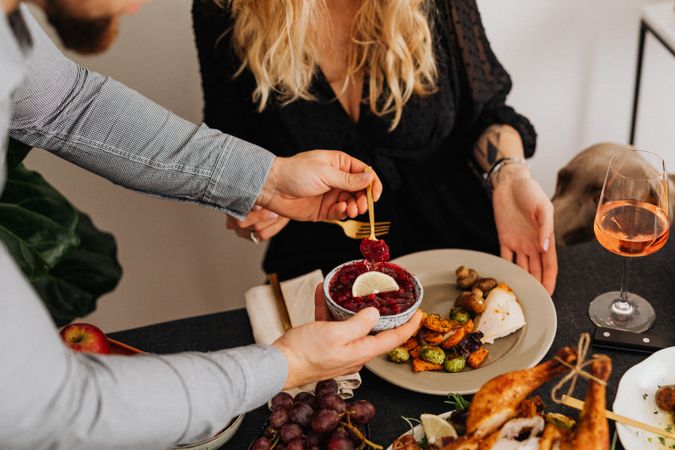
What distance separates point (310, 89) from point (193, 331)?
724 mm

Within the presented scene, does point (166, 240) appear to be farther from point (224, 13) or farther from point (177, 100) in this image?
point (224, 13)

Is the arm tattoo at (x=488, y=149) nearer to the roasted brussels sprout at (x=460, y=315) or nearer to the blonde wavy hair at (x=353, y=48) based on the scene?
the blonde wavy hair at (x=353, y=48)

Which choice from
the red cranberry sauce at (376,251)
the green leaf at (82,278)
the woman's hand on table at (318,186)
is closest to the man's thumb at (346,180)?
the woman's hand on table at (318,186)

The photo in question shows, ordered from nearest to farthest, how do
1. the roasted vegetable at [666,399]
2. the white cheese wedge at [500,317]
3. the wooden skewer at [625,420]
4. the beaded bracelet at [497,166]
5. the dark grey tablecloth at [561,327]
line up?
the wooden skewer at [625,420] → the roasted vegetable at [666,399] → the dark grey tablecloth at [561,327] → the white cheese wedge at [500,317] → the beaded bracelet at [497,166]

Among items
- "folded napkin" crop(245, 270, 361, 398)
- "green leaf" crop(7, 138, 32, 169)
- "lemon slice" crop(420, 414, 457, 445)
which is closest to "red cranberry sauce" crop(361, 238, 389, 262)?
"folded napkin" crop(245, 270, 361, 398)

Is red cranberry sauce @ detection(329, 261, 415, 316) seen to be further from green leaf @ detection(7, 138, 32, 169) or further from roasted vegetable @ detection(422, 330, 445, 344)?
green leaf @ detection(7, 138, 32, 169)

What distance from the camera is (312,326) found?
103 cm

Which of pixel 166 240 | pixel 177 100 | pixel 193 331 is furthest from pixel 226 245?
pixel 193 331

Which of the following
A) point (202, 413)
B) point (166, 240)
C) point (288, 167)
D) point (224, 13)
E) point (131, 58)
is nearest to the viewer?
point (202, 413)

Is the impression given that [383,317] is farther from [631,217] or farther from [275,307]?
[631,217]

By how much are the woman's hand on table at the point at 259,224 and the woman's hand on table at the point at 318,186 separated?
15 cm

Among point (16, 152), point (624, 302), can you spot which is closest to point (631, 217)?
point (624, 302)

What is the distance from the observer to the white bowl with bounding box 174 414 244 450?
110 cm

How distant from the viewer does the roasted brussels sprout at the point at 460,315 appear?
4.37ft
